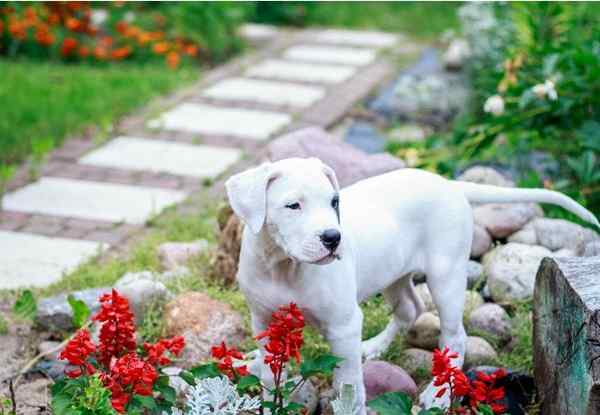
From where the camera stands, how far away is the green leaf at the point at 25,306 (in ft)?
13.9

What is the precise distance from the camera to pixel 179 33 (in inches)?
364

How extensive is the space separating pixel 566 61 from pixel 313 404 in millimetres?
2844

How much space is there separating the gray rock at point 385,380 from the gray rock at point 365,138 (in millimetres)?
3176

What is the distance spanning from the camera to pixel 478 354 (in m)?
4.09

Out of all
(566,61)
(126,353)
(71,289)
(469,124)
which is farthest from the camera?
(469,124)

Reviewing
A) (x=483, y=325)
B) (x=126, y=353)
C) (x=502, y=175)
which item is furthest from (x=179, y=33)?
(x=126, y=353)

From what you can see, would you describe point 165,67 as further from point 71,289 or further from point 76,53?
point 71,289

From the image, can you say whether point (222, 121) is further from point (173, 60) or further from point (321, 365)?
point (321, 365)

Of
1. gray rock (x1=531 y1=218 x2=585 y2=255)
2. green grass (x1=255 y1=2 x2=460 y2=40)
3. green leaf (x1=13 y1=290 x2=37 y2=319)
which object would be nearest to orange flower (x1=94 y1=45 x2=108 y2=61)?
green grass (x1=255 y1=2 x2=460 y2=40)

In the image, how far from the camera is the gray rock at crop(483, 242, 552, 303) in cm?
455

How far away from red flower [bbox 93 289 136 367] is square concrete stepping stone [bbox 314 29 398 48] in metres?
6.97

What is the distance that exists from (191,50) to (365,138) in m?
2.43

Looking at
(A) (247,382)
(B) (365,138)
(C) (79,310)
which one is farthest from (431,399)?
(B) (365,138)

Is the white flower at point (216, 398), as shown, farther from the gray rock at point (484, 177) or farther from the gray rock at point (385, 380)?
the gray rock at point (484, 177)
